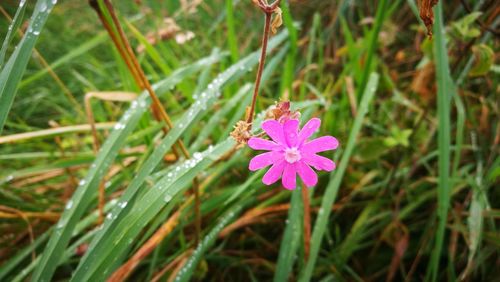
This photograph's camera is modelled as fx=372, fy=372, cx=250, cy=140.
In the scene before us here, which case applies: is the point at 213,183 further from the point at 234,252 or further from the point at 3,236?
the point at 3,236

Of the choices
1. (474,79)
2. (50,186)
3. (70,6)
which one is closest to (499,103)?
(474,79)

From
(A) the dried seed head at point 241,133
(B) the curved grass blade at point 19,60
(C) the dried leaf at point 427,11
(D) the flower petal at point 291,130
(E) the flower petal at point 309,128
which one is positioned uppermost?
(B) the curved grass blade at point 19,60

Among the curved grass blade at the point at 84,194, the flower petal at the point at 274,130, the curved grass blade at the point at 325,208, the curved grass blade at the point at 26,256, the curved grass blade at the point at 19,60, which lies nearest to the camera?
the flower petal at the point at 274,130

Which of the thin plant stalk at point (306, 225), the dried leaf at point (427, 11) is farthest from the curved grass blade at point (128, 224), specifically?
the dried leaf at point (427, 11)

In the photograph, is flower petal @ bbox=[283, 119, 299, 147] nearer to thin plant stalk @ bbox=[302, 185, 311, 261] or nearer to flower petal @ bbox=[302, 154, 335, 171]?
flower petal @ bbox=[302, 154, 335, 171]

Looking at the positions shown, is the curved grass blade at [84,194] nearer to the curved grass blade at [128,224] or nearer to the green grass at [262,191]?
the green grass at [262,191]

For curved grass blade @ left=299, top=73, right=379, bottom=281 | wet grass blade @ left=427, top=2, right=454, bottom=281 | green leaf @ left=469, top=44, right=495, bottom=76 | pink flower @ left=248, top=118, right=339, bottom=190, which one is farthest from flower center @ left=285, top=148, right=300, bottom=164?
green leaf @ left=469, top=44, right=495, bottom=76
